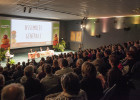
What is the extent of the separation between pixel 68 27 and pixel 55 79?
14.1 m

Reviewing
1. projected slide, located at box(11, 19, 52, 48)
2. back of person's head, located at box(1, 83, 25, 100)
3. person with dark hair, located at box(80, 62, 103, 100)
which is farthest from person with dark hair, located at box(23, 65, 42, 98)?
projected slide, located at box(11, 19, 52, 48)

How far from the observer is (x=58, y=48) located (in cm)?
1451

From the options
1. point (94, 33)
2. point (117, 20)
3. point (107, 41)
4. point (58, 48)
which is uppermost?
point (117, 20)

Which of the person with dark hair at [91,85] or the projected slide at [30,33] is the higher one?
the projected slide at [30,33]

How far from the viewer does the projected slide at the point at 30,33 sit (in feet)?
37.3

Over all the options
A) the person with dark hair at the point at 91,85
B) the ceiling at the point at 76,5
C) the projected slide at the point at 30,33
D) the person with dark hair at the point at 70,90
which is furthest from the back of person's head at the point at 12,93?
the projected slide at the point at 30,33

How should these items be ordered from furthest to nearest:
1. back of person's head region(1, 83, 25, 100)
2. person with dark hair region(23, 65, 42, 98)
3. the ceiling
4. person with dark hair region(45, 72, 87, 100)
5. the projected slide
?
1. the projected slide
2. the ceiling
3. person with dark hair region(23, 65, 42, 98)
4. person with dark hair region(45, 72, 87, 100)
5. back of person's head region(1, 83, 25, 100)

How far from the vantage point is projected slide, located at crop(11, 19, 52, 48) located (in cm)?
1136

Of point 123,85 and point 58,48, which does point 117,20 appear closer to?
point 58,48

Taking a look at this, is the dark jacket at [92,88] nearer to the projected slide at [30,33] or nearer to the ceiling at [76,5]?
the ceiling at [76,5]

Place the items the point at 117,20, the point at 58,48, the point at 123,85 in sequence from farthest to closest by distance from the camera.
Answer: the point at 58,48, the point at 117,20, the point at 123,85

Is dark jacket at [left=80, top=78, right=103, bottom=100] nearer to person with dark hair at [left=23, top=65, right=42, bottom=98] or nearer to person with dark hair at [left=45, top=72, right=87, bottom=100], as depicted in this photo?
person with dark hair at [left=45, top=72, right=87, bottom=100]

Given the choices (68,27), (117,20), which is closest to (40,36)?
(68,27)

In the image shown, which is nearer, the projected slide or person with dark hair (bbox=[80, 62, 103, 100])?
person with dark hair (bbox=[80, 62, 103, 100])
